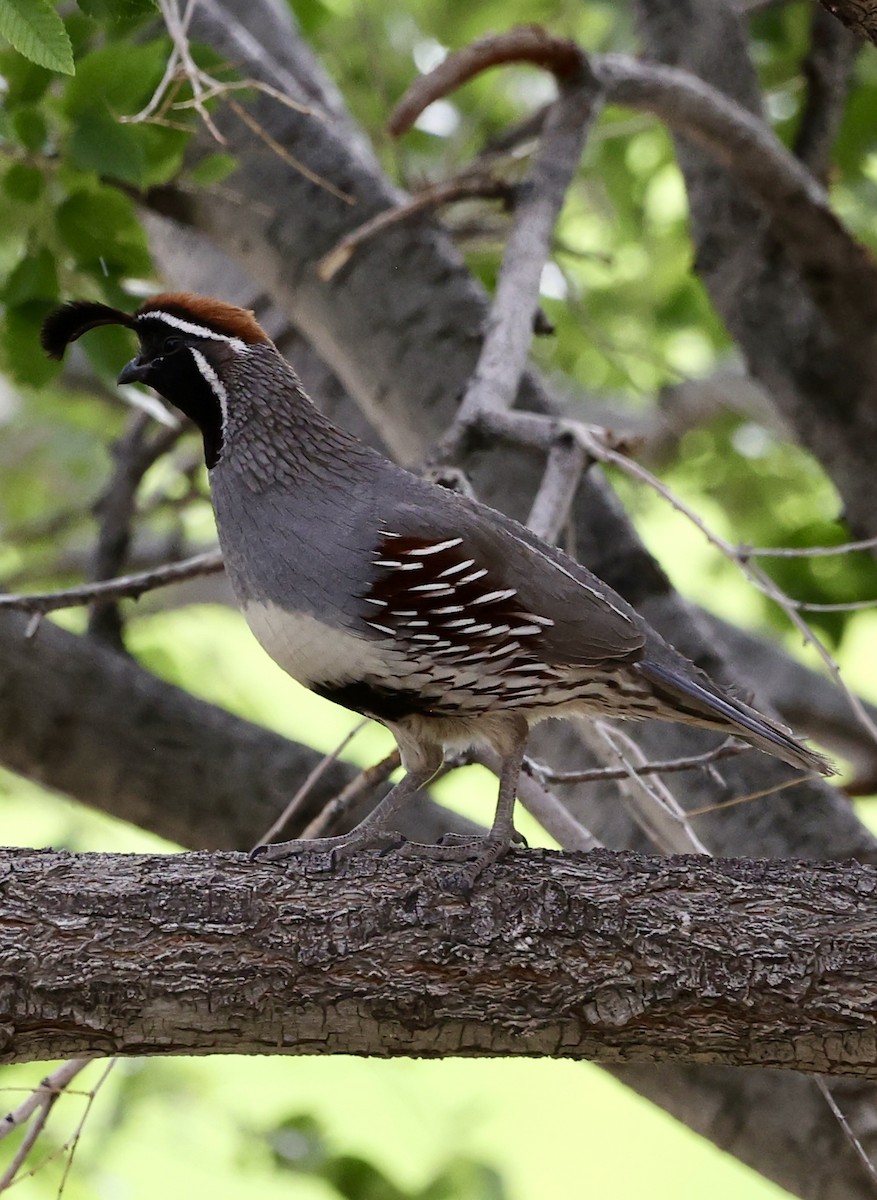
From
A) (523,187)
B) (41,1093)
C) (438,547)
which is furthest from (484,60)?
(41,1093)

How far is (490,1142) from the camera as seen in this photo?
5262 mm

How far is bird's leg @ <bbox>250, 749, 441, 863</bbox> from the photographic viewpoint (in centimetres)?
249

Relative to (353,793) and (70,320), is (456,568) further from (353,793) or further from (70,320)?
(70,320)

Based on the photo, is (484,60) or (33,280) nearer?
(33,280)

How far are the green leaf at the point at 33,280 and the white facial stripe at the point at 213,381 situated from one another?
22.8 inches

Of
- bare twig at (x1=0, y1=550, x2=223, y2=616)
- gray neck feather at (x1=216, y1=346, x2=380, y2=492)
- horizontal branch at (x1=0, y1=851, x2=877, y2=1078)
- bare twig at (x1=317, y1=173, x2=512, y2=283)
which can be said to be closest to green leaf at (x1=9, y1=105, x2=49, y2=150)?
gray neck feather at (x1=216, y1=346, x2=380, y2=492)

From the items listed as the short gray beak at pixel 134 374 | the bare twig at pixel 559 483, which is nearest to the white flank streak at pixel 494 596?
the bare twig at pixel 559 483

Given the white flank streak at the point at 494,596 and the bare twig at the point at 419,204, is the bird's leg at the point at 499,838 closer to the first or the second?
the white flank streak at the point at 494,596

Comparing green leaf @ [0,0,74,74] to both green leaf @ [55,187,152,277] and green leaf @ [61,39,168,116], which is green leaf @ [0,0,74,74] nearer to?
green leaf @ [61,39,168,116]

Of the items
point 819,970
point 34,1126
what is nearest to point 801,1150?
point 819,970

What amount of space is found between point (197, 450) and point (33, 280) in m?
2.59

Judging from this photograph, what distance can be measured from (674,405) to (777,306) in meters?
1.91

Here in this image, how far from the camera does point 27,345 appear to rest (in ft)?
10.8

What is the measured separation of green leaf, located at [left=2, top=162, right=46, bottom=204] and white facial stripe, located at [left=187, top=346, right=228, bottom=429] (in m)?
0.62
